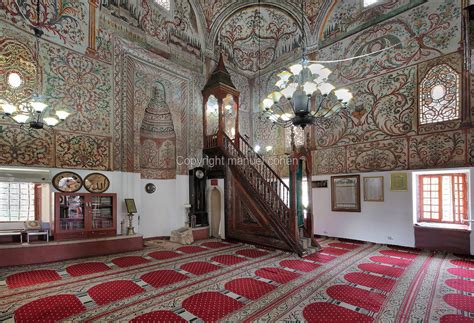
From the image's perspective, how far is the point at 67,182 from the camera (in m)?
5.25

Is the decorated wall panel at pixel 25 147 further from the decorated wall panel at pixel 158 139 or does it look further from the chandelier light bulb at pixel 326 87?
the chandelier light bulb at pixel 326 87

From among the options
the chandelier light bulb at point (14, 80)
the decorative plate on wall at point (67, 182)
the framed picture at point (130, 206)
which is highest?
the chandelier light bulb at point (14, 80)

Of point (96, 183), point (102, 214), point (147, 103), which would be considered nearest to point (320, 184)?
point (147, 103)

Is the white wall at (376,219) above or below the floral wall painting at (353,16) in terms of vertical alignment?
below

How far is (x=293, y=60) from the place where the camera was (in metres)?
8.24

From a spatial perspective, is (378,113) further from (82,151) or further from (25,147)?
(25,147)

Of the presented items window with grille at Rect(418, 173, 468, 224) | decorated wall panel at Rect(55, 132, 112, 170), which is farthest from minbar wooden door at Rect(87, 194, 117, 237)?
window with grille at Rect(418, 173, 468, 224)

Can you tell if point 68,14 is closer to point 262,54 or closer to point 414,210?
point 262,54

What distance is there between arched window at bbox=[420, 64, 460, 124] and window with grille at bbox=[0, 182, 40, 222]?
8.67 metres

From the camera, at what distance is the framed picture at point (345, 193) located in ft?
21.3

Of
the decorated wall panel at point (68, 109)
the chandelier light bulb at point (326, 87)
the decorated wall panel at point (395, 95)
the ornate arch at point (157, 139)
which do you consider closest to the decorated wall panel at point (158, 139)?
the ornate arch at point (157, 139)

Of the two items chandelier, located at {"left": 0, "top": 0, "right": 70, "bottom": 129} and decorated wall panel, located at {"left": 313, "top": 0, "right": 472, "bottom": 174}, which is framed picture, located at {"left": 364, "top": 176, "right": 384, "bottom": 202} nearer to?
decorated wall panel, located at {"left": 313, "top": 0, "right": 472, "bottom": 174}

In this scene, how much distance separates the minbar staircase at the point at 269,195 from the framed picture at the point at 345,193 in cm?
156

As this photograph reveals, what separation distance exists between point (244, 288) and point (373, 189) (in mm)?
4483
